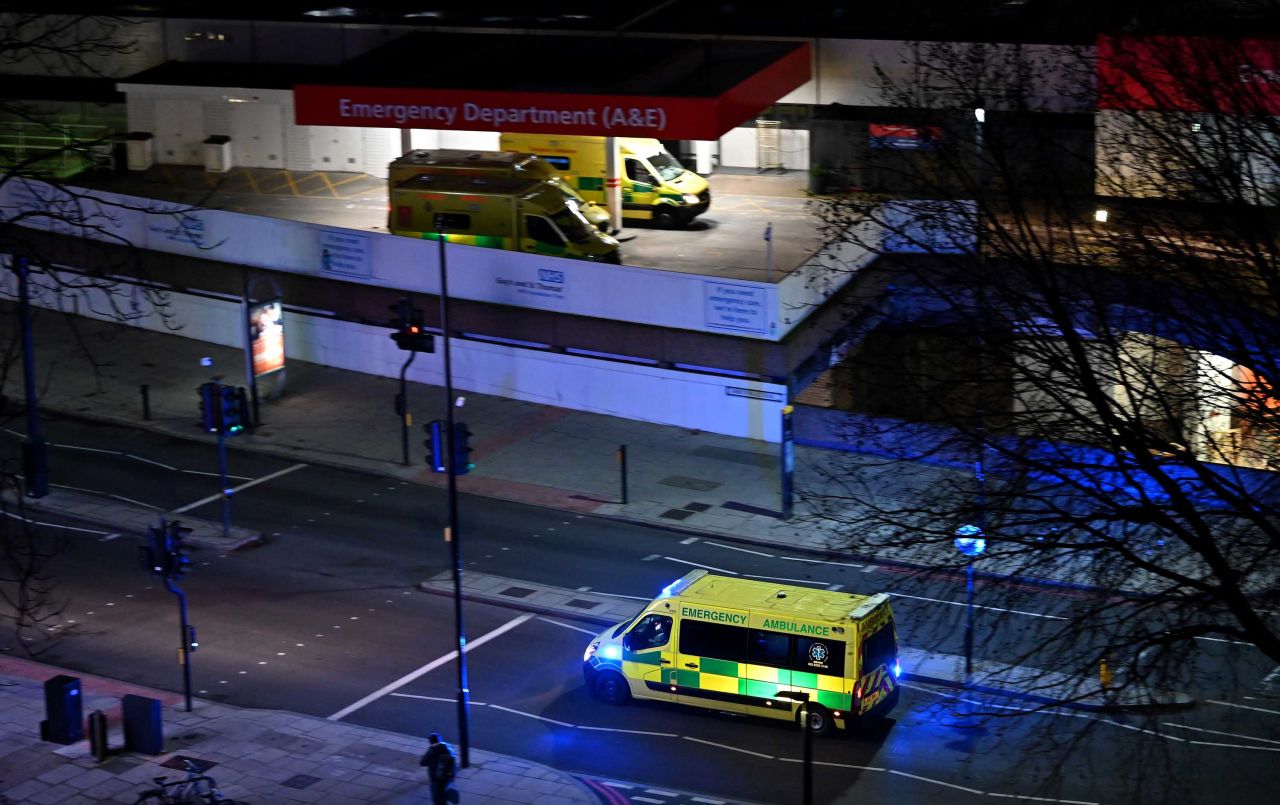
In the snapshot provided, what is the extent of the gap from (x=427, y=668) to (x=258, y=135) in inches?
→ 1148

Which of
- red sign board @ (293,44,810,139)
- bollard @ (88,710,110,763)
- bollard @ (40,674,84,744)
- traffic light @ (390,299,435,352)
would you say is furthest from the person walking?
red sign board @ (293,44,810,139)

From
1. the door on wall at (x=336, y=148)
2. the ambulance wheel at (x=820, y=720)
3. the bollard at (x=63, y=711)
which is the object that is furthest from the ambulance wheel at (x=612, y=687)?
the door on wall at (x=336, y=148)

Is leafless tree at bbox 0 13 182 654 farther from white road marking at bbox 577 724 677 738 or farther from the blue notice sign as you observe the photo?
the blue notice sign

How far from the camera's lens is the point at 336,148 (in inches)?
1922

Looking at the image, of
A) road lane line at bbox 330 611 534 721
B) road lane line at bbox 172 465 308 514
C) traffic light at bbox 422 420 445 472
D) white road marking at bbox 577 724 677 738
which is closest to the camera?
white road marking at bbox 577 724 677 738

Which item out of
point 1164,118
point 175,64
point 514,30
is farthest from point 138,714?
point 175,64

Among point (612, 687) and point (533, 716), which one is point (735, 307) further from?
point (533, 716)

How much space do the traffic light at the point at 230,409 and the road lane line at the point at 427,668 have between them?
6.35 metres

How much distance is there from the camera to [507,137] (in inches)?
1763

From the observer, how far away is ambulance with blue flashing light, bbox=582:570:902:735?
2177 cm

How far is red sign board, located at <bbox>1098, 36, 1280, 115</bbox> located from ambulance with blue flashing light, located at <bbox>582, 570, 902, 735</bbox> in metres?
9.11

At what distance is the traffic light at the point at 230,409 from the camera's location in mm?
28312

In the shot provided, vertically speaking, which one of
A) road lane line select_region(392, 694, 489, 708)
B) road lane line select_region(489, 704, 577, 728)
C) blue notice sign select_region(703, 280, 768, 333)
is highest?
blue notice sign select_region(703, 280, 768, 333)

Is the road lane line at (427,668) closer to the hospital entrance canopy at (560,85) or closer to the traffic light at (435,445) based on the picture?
the traffic light at (435,445)
